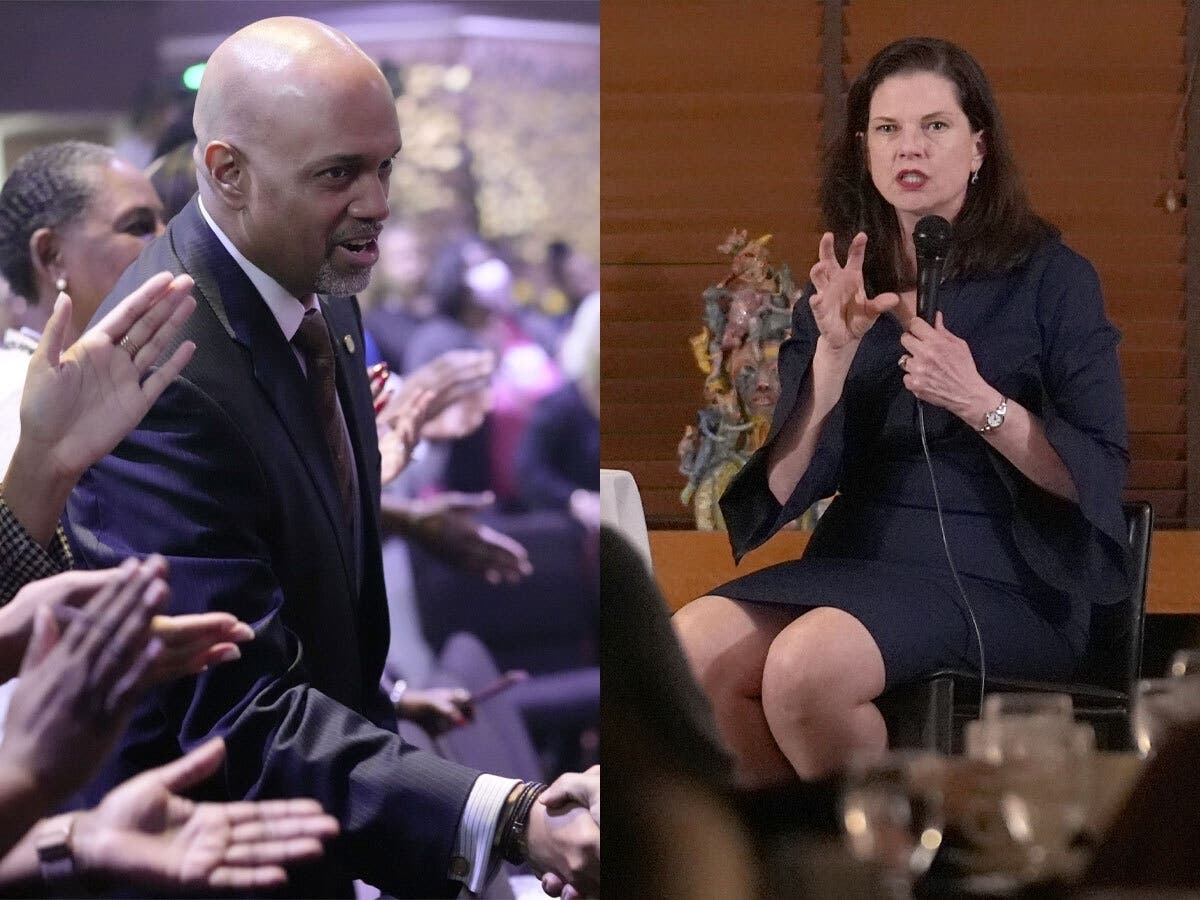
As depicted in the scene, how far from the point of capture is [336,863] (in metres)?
1.82

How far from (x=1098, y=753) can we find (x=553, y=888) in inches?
32.1

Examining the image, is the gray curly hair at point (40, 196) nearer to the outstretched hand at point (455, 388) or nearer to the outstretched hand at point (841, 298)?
the outstretched hand at point (455, 388)

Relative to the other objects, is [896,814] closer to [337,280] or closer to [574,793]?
[574,793]

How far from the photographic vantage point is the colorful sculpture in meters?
2.42

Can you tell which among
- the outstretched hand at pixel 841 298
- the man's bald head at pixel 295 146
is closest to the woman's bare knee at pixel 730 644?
the outstretched hand at pixel 841 298

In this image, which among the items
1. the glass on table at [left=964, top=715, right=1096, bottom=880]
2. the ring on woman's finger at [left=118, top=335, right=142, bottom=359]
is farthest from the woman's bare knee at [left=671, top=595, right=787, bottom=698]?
the ring on woman's finger at [left=118, top=335, right=142, bottom=359]

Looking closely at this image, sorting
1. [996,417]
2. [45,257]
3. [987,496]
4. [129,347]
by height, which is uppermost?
[45,257]

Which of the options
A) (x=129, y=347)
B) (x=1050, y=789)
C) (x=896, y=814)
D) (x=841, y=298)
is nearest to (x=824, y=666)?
(x=896, y=814)

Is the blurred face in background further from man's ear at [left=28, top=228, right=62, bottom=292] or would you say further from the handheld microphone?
the handheld microphone

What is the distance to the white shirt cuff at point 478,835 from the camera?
181 centimetres

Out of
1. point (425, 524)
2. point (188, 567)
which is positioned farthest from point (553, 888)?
point (188, 567)

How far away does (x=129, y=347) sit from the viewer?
1.75 metres

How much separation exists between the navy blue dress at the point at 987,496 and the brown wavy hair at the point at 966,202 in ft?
0.12

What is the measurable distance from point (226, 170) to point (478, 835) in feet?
2.87
